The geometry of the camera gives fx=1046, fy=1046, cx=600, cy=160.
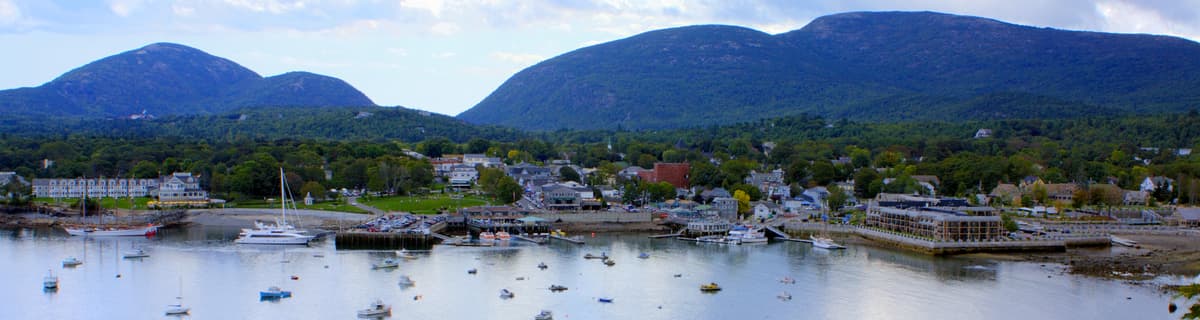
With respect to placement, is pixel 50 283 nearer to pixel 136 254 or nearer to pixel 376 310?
pixel 136 254

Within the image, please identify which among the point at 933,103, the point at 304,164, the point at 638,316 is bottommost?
the point at 638,316

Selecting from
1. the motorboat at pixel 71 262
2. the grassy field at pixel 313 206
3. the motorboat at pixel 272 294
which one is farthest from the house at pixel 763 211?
the motorboat at pixel 71 262

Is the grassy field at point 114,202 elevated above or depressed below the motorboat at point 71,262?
above

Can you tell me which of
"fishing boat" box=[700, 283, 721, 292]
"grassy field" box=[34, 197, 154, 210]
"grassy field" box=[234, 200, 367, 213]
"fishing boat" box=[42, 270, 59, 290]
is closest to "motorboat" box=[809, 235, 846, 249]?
"fishing boat" box=[700, 283, 721, 292]

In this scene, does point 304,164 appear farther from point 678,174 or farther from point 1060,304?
point 1060,304

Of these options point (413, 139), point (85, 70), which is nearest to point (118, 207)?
point (413, 139)

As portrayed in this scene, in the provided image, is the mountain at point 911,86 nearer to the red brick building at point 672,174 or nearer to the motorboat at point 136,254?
the red brick building at point 672,174
